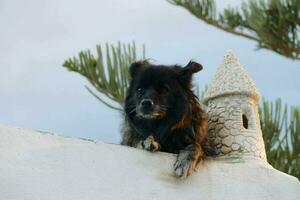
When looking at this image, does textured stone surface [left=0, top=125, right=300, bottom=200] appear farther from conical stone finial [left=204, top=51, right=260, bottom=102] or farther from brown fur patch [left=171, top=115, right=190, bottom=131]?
conical stone finial [left=204, top=51, right=260, bottom=102]

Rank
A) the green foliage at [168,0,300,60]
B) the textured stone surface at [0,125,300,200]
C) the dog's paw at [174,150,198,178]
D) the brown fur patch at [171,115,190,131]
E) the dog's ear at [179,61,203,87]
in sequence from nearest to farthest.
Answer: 1. the textured stone surface at [0,125,300,200]
2. the dog's paw at [174,150,198,178]
3. the brown fur patch at [171,115,190,131]
4. the dog's ear at [179,61,203,87]
5. the green foliage at [168,0,300,60]

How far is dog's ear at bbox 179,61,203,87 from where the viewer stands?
17.1ft

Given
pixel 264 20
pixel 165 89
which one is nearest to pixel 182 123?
pixel 165 89

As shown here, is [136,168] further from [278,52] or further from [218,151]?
[278,52]

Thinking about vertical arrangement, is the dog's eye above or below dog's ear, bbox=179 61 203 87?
below

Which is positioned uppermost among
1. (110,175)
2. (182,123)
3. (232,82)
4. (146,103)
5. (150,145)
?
(232,82)

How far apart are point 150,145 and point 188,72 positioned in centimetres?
67

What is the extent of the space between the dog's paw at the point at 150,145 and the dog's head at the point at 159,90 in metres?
0.16

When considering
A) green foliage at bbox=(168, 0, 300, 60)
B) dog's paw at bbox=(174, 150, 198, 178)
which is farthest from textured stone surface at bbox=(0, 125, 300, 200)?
green foliage at bbox=(168, 0, 300, 60)

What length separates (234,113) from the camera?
5.42 metres

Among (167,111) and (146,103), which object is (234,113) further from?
(146,103)

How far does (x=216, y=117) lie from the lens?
551 centimetres

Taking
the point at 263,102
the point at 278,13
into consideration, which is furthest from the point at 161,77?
the point at 278,13

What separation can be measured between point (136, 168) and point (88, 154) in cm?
31
